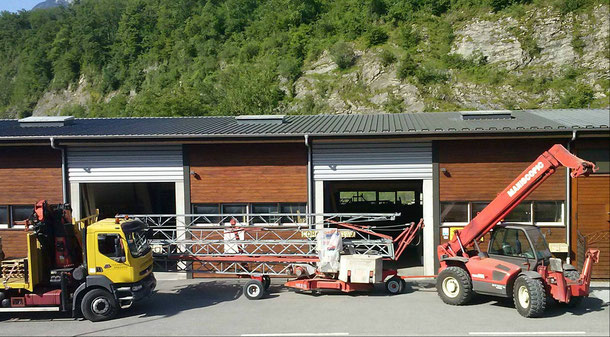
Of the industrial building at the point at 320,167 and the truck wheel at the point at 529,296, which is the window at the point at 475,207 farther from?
the truck wheel at the point at 529,296

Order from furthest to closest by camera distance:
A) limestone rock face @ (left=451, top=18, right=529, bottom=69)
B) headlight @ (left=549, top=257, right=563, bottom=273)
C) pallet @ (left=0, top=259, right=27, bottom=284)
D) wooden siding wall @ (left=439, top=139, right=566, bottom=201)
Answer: limestone rock face @ (left=451, top=18, right=529, bottom=69) < wooden siding wall @ (left=439, top=139, right=566, bottom=201) < pallet @ (left=0, top=259, right=27, bottom=284) < headlight @ (left=549, top=257, right=563, bottom=273)

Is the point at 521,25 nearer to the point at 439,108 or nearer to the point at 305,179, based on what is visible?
Answer: the point at 439,108

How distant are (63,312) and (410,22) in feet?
151

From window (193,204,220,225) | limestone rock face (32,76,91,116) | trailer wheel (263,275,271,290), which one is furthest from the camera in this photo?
limestone rock face (32,76,91,116)

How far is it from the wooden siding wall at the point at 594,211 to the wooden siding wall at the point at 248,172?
7.83m

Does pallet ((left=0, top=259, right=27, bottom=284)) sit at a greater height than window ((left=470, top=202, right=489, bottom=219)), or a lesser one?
lesser

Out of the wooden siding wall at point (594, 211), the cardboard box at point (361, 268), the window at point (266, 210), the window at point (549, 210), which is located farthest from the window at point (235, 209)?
the wooden siding wall at point (594, 211)

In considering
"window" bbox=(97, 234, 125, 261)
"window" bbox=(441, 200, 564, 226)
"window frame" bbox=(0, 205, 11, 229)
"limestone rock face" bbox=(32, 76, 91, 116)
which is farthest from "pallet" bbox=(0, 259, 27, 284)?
"limestone rock face" bbox=(32, 76, 91, 116)

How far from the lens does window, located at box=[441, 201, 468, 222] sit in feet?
47.9

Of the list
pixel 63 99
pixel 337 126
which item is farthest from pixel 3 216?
pixel 63 99

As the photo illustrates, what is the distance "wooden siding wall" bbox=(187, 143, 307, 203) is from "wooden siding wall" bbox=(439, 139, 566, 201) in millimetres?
4288

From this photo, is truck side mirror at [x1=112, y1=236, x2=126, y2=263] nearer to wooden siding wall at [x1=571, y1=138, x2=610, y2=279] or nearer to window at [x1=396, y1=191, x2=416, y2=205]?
wooden siding wall at [x1=571, y1=138, x2=610, y2=279]

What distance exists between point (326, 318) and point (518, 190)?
516cm

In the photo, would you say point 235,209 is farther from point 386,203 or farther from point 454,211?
point 386,203
